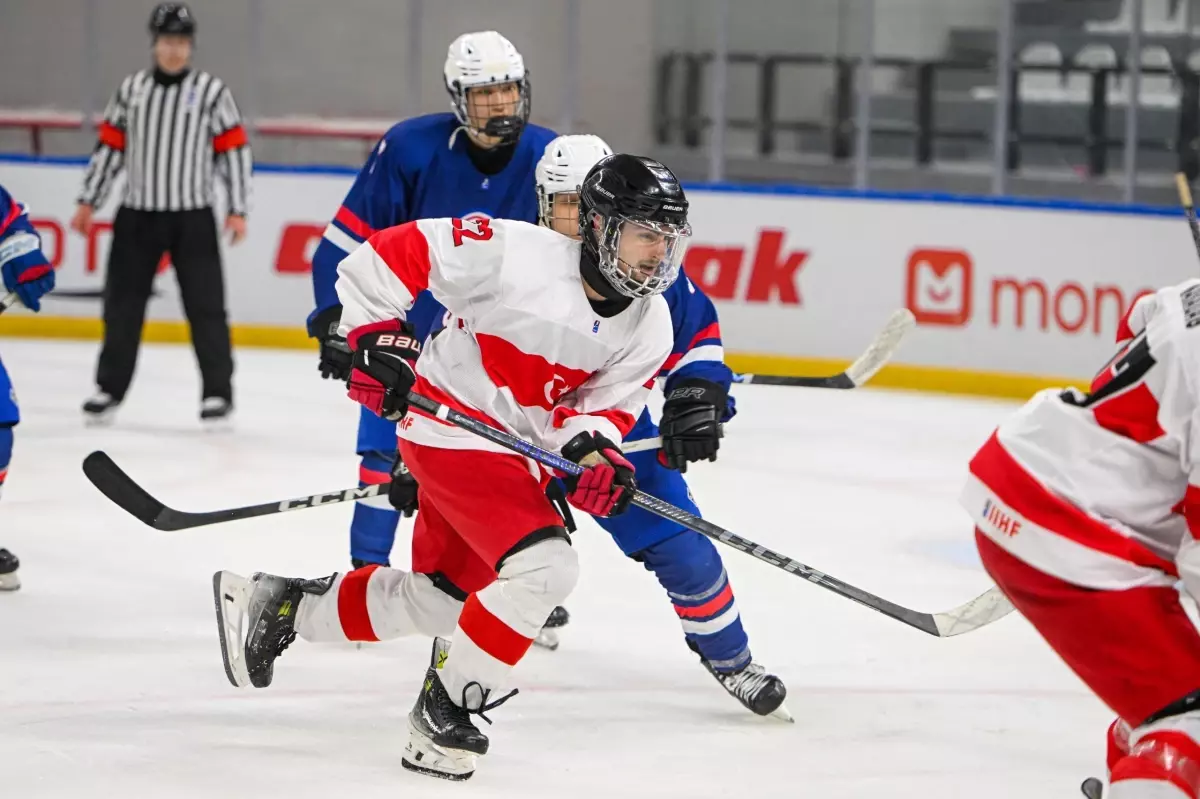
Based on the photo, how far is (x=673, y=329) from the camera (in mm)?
2902

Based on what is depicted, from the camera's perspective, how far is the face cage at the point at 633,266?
2.56 metres

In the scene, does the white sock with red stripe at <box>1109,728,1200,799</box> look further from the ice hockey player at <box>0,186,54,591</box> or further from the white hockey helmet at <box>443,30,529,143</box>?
the ice hockey player at <box>0,186,54,591</box>

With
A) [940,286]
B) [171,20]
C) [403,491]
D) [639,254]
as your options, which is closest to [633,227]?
[639,254]

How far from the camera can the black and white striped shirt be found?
5809 mm

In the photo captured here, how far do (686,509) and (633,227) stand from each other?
1.94ft

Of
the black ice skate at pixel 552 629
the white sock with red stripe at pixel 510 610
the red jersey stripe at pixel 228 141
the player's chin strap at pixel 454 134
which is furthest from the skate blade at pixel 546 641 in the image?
the red jersey stripe at pixel 228 141

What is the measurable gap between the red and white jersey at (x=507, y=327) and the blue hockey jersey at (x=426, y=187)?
690 millimetres

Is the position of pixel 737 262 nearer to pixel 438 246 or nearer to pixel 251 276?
pixel 251 276

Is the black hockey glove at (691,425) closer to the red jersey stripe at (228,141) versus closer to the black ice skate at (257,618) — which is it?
the black ice skate at (257,618)

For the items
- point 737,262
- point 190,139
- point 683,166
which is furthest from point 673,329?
point 683,166

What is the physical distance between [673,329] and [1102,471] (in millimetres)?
1082

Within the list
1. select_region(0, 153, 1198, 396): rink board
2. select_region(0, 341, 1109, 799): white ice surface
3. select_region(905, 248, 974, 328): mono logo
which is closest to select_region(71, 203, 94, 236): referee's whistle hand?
select_region(0, 341, 1109, 799): white ice surface

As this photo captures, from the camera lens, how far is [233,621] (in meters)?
2.84

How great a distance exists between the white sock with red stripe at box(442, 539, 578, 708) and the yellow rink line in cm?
408
